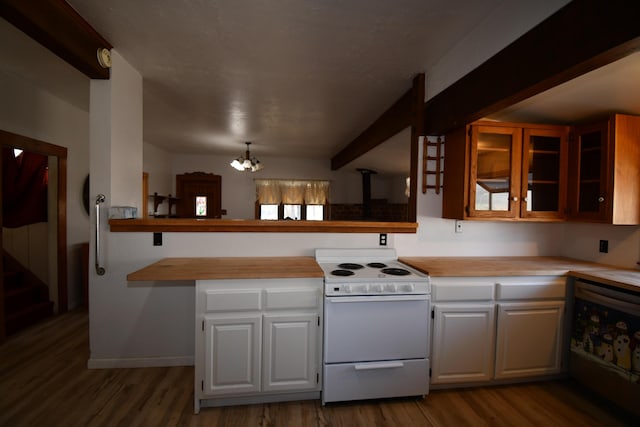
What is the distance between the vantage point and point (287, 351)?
5.80 ft

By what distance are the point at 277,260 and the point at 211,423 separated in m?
1.06

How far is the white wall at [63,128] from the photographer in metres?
2.51

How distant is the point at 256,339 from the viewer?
1730 millimetres

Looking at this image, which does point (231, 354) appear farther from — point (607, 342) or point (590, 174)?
point (590, 174)

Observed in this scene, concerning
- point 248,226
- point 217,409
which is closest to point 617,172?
point 248,226

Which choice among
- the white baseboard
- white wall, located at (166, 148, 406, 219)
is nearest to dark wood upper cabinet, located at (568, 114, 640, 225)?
the white baseboard

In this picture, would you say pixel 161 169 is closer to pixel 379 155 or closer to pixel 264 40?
pixel 379 155

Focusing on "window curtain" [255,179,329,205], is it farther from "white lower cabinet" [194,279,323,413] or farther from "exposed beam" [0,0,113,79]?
"white lower cabinet" [194,279,323,413]

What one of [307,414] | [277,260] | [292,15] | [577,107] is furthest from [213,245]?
[577,107]

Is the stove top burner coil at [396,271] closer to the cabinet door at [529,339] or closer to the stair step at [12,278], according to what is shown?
the cabinet door at [529,339]

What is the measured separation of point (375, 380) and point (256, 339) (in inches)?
31.9

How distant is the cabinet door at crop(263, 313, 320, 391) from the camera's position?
175 cm

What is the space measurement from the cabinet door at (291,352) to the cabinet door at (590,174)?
2315 mm

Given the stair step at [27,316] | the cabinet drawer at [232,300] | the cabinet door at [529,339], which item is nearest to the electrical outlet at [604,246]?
the cabinet door at [529,339]
